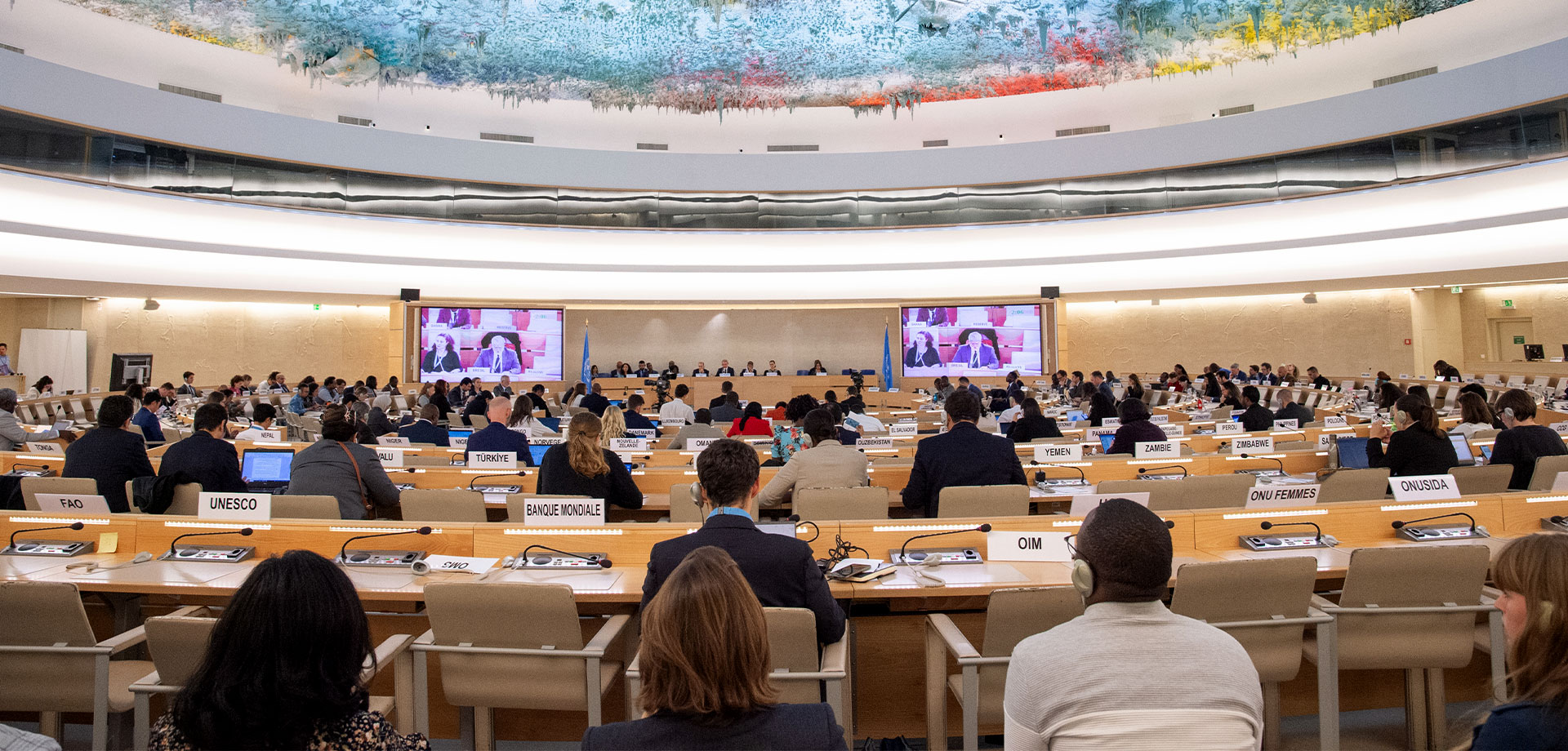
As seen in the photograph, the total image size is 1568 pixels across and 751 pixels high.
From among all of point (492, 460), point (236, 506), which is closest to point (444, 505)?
point (236, 506)

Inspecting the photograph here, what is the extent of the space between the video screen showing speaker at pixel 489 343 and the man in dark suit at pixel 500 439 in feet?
39.7

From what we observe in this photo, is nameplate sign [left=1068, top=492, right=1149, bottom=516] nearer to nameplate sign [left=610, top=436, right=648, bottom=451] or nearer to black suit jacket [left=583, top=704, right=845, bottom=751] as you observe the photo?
black suit jacket [left=583, top=704, right=845, bottom=751]

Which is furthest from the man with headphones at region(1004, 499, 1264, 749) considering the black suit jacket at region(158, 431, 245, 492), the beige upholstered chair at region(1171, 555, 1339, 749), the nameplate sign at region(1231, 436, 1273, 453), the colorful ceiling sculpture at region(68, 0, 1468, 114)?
A: the colorful ceiling sculpture at region(68, 0, 1468, 114)

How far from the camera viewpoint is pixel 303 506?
4238 millimetres

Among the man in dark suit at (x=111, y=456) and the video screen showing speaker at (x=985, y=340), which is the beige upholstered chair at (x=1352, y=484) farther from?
the video screen showing speaker at (x=985, y=340)

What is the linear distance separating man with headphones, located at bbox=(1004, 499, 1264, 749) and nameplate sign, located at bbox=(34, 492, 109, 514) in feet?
14.8

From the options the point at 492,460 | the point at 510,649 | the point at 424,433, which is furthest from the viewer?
the point at 424,433

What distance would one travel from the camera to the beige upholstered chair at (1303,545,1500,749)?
302 centimetres

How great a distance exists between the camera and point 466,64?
1591 cm

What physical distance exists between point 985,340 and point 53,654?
17.6m

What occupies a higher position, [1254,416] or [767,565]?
[1254,416]

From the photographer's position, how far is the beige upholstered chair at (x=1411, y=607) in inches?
119

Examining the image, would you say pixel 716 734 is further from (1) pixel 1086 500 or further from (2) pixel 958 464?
(2) pixel 958 464

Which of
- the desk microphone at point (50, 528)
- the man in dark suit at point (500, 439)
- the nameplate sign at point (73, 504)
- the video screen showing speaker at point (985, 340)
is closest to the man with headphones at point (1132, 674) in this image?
the desk microphone at point (50, 528)
